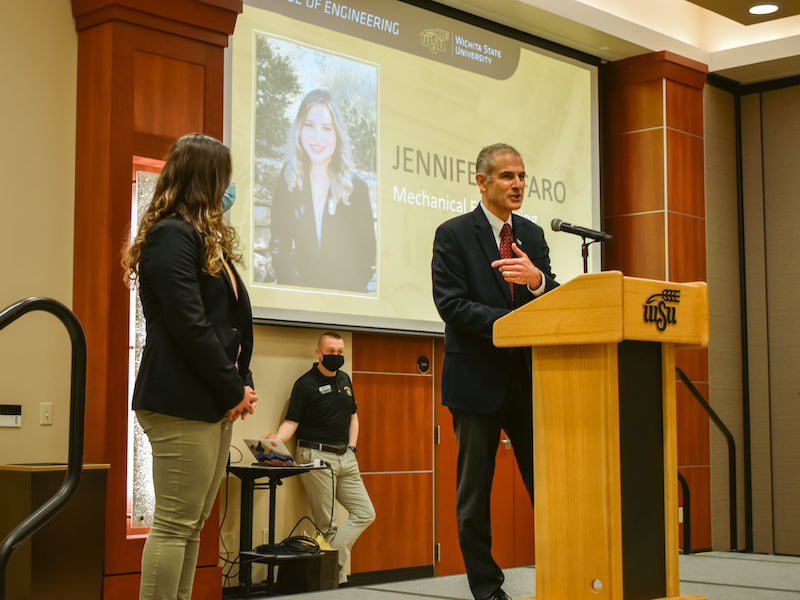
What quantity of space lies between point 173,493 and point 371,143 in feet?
12.3

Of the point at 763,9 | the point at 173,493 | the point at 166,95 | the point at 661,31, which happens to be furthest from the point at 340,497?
the point at 661,31

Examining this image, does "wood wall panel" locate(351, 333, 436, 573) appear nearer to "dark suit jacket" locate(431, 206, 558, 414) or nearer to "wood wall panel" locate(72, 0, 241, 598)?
"wood wall panel" locate(72, 0, 241, 598)

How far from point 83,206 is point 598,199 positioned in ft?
12.8

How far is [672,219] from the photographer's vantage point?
709cm

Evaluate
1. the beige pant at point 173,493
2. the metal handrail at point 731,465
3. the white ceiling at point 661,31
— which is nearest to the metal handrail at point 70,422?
the beige pant at point 173,493

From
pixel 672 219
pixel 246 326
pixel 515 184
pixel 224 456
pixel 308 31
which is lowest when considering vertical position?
pixel 224 456

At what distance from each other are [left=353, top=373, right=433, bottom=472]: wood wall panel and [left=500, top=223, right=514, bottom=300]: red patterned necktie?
2.98 metres

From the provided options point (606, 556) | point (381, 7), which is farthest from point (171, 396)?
point (381, 7)

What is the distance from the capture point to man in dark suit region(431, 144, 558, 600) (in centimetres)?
290

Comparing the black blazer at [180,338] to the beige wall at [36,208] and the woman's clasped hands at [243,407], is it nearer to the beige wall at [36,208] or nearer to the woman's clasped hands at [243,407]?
the woman's clasped hands at [243,407]

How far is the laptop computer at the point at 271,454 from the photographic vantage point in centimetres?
518

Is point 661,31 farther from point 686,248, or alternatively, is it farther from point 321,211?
point 321,211

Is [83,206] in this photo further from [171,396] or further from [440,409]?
[440,409]

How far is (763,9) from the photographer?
20.3 feet
